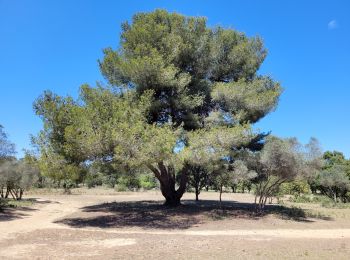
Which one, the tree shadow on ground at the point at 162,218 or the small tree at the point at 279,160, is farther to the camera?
A: the small tree at the point at 279,160

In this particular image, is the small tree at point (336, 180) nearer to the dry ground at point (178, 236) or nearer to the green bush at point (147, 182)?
the dry ground at point (178, 236)

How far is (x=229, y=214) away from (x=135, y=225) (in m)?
6.56

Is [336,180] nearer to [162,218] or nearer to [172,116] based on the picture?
[172,116]

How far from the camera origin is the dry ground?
1105 centimetres

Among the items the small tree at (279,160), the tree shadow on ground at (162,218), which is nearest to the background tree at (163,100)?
the small tree at (279,160)

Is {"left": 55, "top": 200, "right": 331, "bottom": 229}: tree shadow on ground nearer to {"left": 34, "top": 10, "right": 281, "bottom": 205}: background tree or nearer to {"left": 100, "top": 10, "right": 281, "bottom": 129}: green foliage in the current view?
{"left": 34, "top": 10, "right": 281, "bottom": 205}: background tree

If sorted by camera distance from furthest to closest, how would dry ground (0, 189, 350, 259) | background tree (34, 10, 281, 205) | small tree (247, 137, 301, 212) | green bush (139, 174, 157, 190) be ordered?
A: green bush (139, 174, 157, 190) < small tree (247, 137, 301, 212) < background tree (34, 10, 281, 205) < dry ground (0, 189, 350, 259)

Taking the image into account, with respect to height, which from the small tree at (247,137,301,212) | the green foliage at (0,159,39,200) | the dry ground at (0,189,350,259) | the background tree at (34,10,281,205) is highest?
the background tree at (34,10,281,205)

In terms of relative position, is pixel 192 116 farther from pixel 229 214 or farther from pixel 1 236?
pixel 1 236

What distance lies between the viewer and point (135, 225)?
18.4 m

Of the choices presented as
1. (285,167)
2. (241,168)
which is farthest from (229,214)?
(285,167)


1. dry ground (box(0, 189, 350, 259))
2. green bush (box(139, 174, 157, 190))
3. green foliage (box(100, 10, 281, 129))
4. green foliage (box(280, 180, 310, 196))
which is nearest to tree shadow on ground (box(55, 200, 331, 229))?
dry ground (box(0, 189, 350, 259))

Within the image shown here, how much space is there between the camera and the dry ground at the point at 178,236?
11055 millimetres

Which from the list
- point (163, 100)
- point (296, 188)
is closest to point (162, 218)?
point (163, 100)
